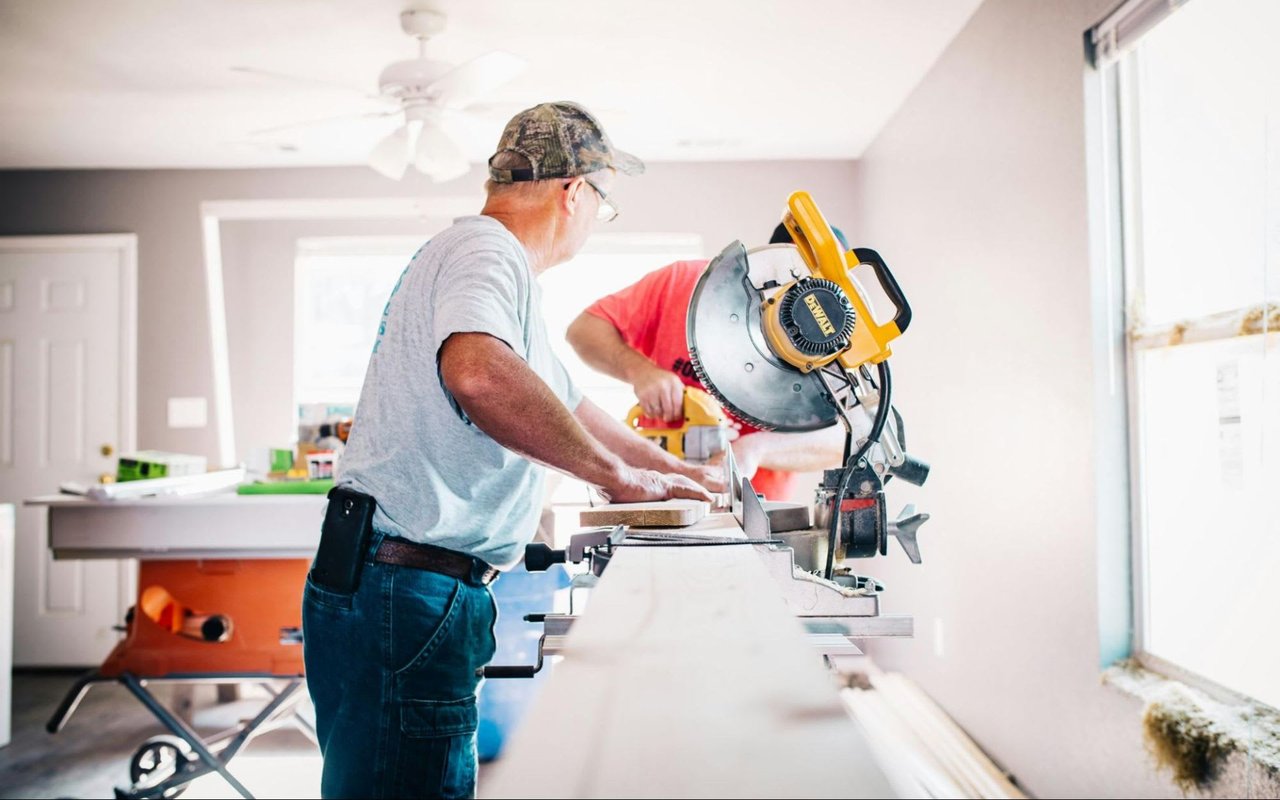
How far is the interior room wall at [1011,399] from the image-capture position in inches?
93.4

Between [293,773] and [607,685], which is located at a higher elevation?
[607,685]

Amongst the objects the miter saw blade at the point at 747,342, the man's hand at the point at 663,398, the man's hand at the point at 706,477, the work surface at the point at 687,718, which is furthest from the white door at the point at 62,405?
the work surface at the point at 687,718

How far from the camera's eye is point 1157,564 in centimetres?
223

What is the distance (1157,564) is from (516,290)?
180cm

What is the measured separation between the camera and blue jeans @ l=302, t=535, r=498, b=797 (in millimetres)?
1241

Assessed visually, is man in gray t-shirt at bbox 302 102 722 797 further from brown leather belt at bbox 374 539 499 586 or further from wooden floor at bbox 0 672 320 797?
wooden floor at bbox 0 672 320 797

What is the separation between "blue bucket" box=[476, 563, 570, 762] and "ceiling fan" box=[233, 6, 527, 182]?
148 cm

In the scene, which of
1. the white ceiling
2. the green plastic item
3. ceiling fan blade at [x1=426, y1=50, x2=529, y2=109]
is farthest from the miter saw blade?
the white ceiling

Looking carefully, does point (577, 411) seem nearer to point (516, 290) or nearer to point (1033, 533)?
point (516, 290)

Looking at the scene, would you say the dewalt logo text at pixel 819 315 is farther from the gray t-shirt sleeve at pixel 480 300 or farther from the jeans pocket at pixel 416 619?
the jeans pocket at pixel 416 619

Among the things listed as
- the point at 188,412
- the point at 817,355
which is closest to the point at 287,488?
the point at 817,355

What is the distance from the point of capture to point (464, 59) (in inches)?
136

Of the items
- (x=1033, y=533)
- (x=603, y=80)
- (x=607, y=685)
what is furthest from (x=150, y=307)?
(x=607, y=685)

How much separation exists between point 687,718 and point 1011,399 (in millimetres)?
2656
